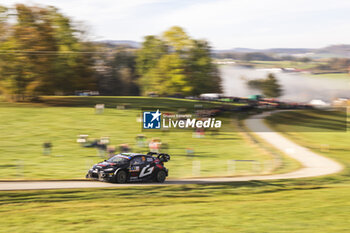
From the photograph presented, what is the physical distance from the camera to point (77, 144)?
36469mm

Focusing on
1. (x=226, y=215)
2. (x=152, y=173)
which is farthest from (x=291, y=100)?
(x=226, y=215)

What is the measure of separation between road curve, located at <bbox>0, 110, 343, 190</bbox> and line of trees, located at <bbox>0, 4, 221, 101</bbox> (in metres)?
10.4

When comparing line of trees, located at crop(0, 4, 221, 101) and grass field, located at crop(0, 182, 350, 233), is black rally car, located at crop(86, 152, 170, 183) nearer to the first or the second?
grass field, located at crop(0, 182, 350, 233)

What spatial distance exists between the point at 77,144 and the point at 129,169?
16833mm

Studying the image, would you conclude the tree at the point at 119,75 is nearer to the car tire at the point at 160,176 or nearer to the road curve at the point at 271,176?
the road curve at the point at 271,176

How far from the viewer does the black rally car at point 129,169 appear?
798 inches

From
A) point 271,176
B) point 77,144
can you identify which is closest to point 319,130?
point 271,176

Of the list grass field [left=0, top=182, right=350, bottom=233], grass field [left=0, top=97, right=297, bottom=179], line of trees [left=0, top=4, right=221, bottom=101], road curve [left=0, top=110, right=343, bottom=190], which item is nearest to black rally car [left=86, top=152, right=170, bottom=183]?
road curve [left=0, top=110, right=343, bottom=190]

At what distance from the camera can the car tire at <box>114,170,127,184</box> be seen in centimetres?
2027

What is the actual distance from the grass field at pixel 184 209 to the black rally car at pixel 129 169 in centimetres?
159

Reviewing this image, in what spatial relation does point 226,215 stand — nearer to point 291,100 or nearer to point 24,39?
point 24,39

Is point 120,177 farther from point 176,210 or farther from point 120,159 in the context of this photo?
point 176,210

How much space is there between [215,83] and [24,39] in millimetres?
26022

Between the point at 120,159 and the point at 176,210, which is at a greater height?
the point at 120,159
